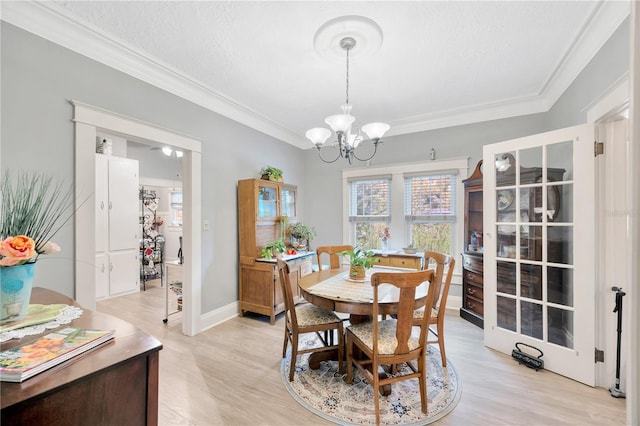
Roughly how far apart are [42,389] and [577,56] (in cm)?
393

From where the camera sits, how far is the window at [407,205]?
12.7 feet

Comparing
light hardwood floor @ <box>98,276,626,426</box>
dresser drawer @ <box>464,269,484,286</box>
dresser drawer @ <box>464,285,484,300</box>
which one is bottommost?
light hardwood floor @ <box>98,276,626,426</box>

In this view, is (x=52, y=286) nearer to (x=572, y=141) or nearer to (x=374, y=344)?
(x=374, y=344)

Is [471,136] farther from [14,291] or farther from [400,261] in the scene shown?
[14,291]

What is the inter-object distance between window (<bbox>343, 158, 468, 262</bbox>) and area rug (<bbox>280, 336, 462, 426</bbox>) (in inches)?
76.6

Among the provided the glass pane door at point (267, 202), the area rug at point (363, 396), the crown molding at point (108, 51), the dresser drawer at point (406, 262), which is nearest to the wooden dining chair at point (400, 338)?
the area rug at point (363, 396)

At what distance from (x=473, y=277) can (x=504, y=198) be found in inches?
45.8

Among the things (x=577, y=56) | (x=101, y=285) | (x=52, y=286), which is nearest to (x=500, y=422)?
(x=577, y=56)

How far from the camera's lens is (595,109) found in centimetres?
214

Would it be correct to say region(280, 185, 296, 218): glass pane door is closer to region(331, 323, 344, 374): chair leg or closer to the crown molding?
the crown molding

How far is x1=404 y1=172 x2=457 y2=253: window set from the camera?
389cm

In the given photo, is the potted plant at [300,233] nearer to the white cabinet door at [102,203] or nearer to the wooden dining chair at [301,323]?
the wooden dining chair at [301,323]

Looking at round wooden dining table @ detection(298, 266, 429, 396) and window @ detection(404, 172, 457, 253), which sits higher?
window @ detection(404, 172, 457, 253)

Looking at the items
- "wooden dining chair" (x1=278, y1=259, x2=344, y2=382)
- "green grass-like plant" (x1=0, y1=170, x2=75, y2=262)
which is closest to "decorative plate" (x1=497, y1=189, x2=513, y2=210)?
"wooden dining chair" (x1=278, y1=259, x2=344, y2=382)
